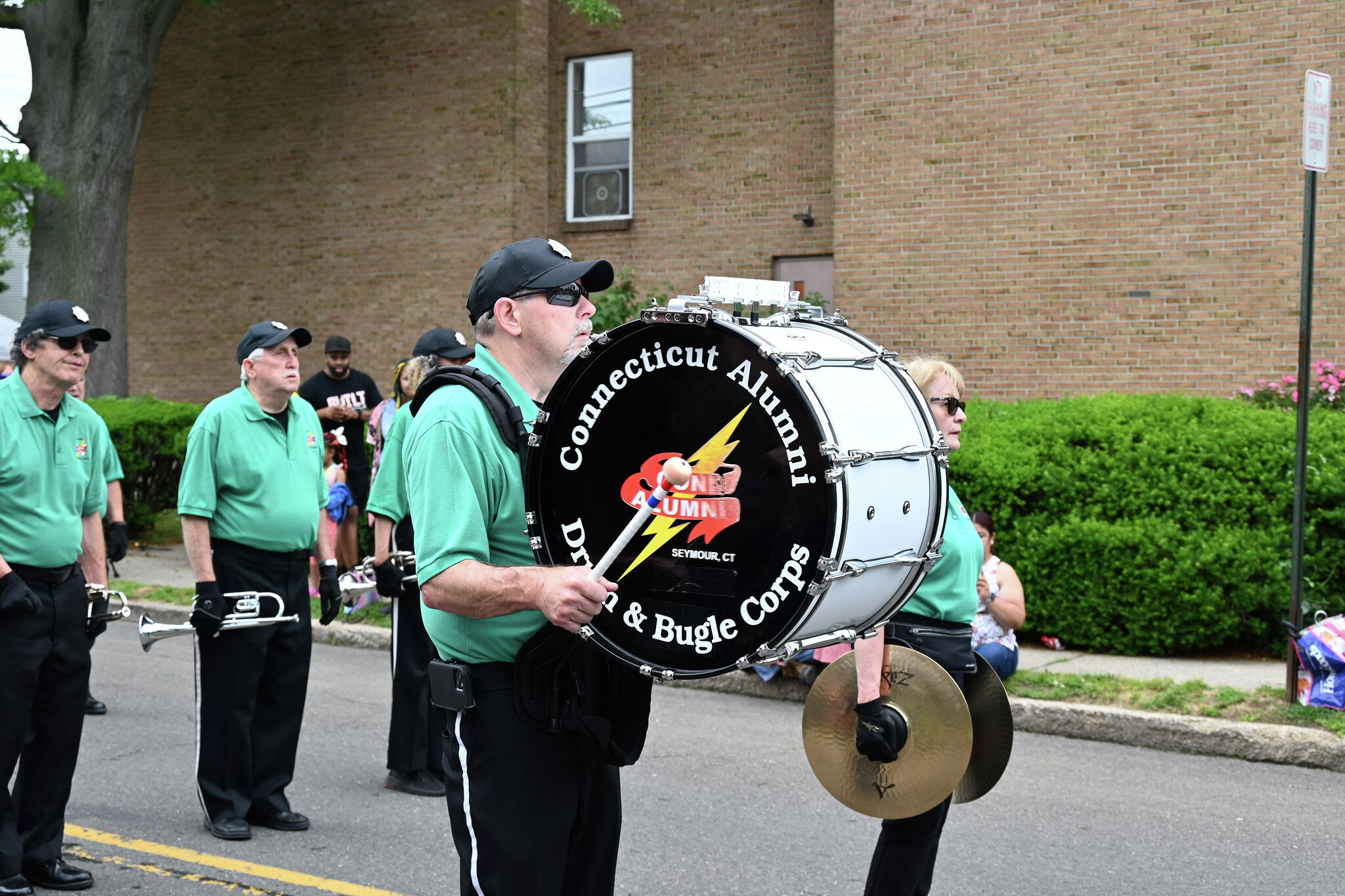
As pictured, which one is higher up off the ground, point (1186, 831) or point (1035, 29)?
point (1035, 29)

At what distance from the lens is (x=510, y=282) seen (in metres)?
2.97

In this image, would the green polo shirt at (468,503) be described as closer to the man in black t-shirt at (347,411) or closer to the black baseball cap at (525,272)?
the black baseball cap at (525,272)

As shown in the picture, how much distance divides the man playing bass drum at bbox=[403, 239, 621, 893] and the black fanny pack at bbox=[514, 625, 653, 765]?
0.03 metres

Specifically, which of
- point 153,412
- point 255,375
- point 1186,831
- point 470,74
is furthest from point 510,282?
point 470,74

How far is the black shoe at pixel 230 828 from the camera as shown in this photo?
18.4 ft

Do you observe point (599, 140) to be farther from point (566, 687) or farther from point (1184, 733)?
point (566, 687)

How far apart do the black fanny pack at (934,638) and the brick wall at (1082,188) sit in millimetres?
9345

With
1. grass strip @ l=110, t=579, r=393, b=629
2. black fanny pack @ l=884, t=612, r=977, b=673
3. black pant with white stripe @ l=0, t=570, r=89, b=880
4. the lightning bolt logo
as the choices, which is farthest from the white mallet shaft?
grass strip @ l=110, t=579, r=393, b=629

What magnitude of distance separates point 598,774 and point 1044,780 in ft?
13.7

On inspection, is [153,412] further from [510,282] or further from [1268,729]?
[510,282]

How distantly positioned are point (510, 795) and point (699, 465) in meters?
0.84

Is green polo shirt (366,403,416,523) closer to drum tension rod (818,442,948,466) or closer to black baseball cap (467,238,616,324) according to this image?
black baseball cap (467,238,616,324)

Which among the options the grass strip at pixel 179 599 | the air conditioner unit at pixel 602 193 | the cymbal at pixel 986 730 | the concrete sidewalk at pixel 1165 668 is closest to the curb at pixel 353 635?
the grass strip at pixel 179 599

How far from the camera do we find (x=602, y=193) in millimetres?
16625
